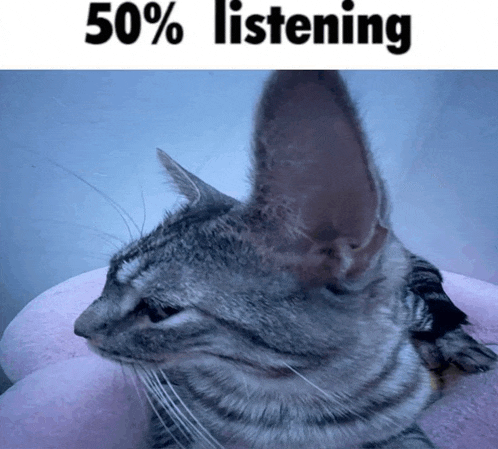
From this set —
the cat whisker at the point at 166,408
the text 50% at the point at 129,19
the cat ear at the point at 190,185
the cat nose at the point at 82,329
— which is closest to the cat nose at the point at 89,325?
the cat nose at the point at 82,329

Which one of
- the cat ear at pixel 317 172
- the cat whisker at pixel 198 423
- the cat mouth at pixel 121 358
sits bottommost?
the cat whisker at pixel 198 423

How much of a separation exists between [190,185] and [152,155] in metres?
0.09

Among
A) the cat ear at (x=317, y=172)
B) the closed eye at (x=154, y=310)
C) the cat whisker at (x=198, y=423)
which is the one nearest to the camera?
the cat ear at (x=317, y=172)

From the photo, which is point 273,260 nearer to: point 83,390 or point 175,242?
point 175,242

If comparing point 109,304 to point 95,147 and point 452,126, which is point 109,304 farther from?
point 452,126

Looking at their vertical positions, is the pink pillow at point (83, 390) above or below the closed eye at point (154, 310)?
below

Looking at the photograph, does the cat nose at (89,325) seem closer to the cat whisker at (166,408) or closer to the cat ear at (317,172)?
the cat whisker at (166,408)

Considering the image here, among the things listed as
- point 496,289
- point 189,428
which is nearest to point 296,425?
point 189,428

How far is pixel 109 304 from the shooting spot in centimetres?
65

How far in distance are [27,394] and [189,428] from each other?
0.81 ft

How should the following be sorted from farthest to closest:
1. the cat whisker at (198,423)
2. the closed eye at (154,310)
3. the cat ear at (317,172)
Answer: the cat whisker at (198,423) → the closed eye at (154,310) → the cat ear at (317,172)

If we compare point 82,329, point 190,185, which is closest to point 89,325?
point 82,329

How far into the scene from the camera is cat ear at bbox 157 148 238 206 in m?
0.71

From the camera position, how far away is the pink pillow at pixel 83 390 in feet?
2.19
